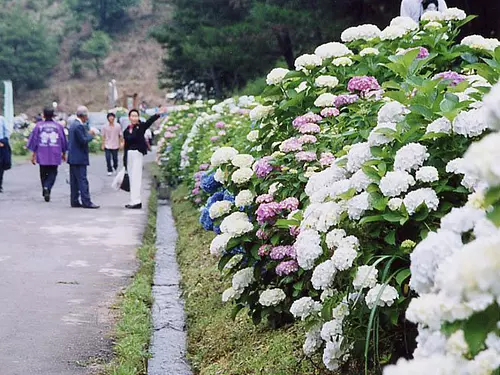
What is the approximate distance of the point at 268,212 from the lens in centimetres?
466

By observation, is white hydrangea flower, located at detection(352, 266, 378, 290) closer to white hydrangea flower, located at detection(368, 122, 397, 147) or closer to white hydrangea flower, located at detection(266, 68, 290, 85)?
white hydrangea flower, located at detection(368, 122, 397, 147)

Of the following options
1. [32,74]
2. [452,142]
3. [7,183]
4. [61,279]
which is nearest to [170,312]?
[61,279]

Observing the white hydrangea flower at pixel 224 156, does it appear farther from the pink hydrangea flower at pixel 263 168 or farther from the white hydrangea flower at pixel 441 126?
the white hydrangea flower at pixel 441 126

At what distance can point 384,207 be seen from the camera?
11.7 ft

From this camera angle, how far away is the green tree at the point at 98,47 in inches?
2884

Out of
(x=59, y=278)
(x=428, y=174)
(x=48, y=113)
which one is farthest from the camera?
(x=48, y=113)

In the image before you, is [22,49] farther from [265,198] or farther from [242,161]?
[265,198]

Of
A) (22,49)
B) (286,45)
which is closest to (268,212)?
(286,45)

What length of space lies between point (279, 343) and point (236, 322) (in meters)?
0.96

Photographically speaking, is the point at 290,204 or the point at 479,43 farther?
the point at 479,43

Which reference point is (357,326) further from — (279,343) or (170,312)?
(170,312)

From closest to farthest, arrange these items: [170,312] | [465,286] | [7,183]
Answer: [465,286] < [170,312] < [7,183]

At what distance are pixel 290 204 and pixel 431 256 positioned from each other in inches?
106

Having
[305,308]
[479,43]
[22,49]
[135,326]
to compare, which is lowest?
[135,326]
